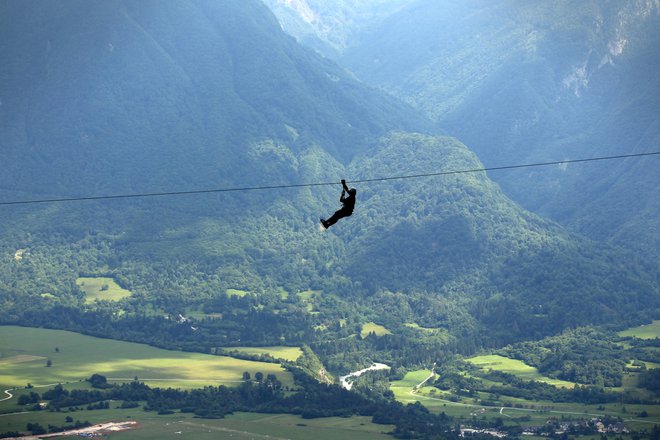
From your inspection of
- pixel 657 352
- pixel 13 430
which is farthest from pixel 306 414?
pixel 657 352

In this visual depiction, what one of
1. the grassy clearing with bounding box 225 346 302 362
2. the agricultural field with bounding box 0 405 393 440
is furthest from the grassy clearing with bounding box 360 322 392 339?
the agricultural field with bounding box 0 405 393 440

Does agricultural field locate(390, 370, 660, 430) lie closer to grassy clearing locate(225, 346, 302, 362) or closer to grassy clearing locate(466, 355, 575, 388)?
grassy clearing locate(466, 355, 575, 388)

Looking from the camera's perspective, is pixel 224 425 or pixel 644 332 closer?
pixel 224 425

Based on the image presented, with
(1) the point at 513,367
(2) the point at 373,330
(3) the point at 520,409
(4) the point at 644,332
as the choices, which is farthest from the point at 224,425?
(4) the point at 644,332

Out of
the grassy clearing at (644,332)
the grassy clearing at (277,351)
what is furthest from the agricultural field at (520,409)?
the grassy clearing at (644,332)

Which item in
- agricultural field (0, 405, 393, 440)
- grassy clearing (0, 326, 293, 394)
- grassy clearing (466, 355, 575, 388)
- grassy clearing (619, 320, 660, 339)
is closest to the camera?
agricultural field (0, 405, 393, 440)

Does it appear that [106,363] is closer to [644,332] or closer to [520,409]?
[520,409]
